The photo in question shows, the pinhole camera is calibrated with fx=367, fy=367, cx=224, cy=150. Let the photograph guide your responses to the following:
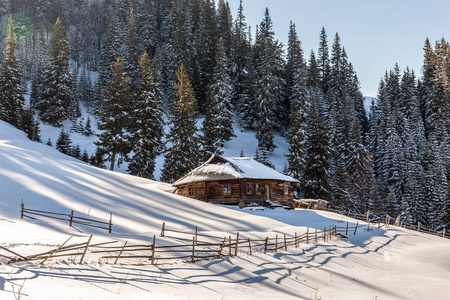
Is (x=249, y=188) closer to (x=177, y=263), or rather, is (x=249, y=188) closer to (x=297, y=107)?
(x=177, y=263)

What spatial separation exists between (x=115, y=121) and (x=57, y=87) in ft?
80.6

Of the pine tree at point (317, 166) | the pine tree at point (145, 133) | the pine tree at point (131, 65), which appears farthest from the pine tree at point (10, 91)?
the pine tree at point (317, 166)

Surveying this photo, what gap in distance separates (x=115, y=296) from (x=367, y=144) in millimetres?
76764

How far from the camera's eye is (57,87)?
210 feet

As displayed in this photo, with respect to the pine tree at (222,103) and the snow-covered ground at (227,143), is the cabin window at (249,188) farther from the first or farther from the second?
the pine tree at (222,103)

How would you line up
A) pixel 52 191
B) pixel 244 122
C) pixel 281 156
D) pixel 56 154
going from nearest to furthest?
pixel 52 191, pixel 56 154, pixel 281 156, pixel 244 122

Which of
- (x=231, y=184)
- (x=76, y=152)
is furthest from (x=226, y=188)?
(x=76, y=152)

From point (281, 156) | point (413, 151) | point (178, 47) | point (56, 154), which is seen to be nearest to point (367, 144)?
point (413, 151)

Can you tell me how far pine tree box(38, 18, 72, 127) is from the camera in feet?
209

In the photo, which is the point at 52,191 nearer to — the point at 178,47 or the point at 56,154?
the point at 56,154

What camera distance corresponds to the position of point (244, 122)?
246 ft

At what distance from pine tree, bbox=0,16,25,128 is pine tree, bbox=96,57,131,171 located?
18.9m

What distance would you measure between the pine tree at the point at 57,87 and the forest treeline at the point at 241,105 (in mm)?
233

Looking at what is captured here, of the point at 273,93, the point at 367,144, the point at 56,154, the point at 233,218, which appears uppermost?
the point at 273,93
